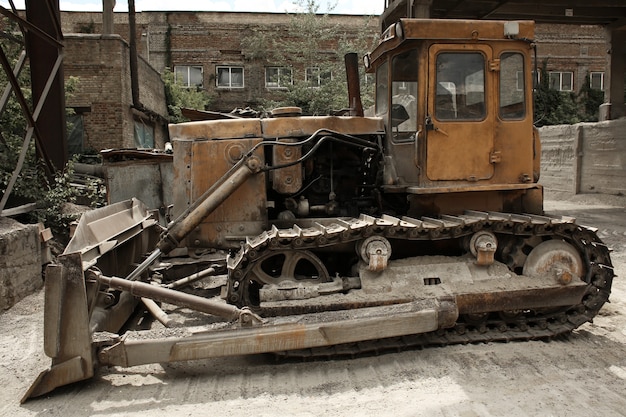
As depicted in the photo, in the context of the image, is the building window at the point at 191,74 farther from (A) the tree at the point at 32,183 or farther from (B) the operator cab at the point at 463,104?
(B) the operator cab at the point at 463,104

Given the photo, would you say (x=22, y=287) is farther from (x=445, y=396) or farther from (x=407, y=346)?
(x=445, y=396)

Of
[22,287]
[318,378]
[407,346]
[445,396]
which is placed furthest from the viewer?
[22,287]

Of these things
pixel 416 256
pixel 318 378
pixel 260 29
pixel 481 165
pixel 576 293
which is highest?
pixel 260 29

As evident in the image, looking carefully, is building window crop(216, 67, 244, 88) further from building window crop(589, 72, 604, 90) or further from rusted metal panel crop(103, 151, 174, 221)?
building window crop(589, 72, 604, 90)

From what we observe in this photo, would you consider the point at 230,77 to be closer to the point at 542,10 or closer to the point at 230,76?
the point at 230,76

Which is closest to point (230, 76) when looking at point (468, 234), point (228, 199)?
point (228, 199)

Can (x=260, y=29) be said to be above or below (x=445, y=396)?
above

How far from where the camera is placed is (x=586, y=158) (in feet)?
50.4

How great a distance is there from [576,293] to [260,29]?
73.7ft

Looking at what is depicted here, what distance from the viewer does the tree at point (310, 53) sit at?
20.5m

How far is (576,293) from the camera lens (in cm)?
469

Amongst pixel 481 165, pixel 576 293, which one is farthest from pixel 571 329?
pixel 481 165

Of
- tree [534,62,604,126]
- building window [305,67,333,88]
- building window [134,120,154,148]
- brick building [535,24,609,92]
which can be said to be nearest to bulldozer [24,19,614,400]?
building window [134,120,154,148]

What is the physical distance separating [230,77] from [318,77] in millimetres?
5753
